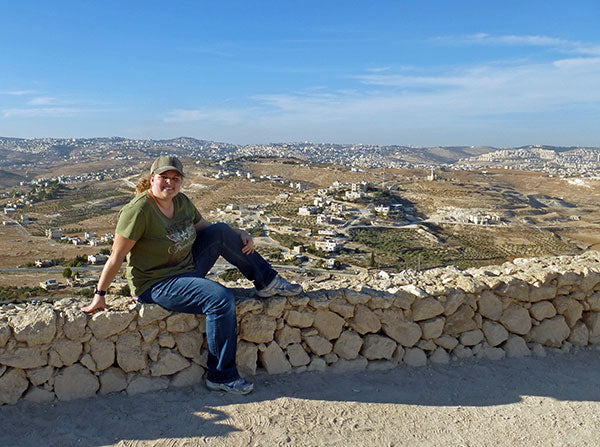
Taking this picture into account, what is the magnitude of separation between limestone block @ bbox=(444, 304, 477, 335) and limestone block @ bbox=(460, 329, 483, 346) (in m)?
0.05

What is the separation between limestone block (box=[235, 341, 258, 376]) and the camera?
457 centimetres

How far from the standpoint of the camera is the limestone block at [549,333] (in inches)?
219

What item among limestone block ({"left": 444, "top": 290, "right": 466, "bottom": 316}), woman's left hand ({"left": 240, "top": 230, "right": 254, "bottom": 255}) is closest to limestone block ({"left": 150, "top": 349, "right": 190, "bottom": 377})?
woman's left hand ({"left": 240, "top": 230, "right": 254, "bottom": 255})

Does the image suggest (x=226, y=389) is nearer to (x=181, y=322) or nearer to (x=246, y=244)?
(x=181, y=322)

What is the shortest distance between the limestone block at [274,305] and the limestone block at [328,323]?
1.30 feet

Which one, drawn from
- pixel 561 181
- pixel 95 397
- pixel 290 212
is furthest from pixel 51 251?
pixel 561 181

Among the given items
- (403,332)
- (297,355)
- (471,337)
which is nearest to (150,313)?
(297,355)

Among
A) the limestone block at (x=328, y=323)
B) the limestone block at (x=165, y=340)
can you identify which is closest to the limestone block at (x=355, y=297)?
the limestone block at (x=328, y=323)

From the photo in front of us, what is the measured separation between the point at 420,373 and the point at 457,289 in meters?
1.02

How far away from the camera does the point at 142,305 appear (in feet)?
14.0

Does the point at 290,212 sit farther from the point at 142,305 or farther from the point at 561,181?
the point at 561,181

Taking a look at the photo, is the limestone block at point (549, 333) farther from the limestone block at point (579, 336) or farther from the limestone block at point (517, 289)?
the limestone block at point (517, 289)

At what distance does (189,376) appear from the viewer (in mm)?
4414

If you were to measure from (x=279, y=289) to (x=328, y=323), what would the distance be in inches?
25.9
